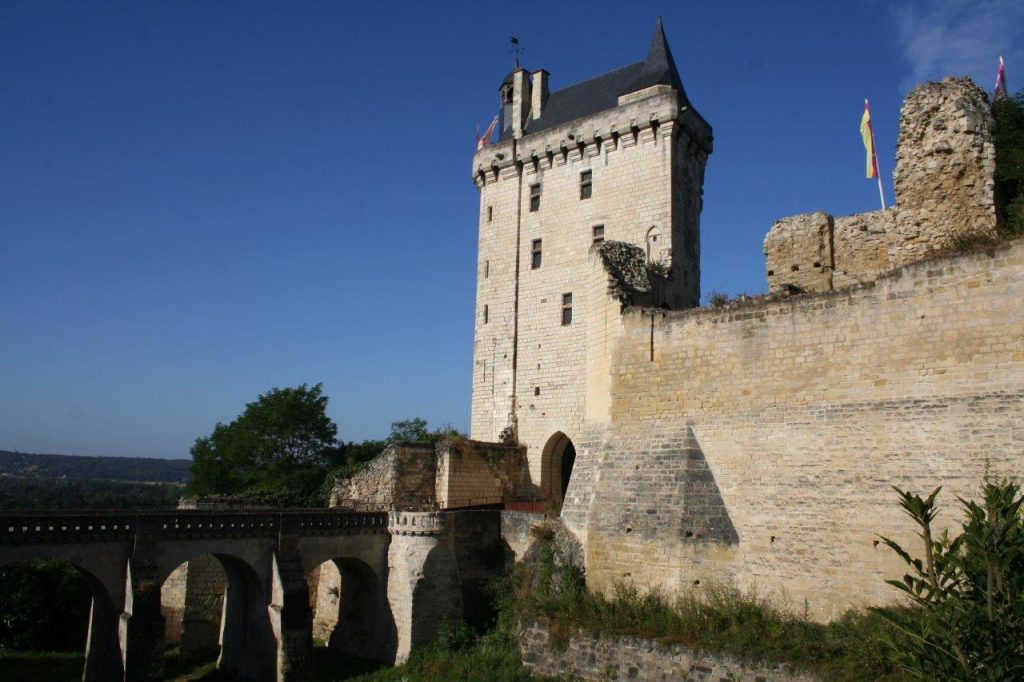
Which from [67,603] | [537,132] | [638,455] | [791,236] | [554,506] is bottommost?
[67,603]

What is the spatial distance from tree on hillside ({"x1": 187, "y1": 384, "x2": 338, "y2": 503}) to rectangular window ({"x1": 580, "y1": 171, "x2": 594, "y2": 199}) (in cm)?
1372

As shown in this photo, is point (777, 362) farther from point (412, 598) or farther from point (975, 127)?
point (412, 598)

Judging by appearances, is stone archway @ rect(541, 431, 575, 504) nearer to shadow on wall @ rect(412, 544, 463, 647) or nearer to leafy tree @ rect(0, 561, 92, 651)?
shadow on wall @ rect(412, 544, 463, 647)

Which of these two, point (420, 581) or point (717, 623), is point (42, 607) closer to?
point (420, 581)

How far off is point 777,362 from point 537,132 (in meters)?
14.4

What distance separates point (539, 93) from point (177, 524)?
704 inches

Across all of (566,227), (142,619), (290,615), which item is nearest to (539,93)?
(566,227)

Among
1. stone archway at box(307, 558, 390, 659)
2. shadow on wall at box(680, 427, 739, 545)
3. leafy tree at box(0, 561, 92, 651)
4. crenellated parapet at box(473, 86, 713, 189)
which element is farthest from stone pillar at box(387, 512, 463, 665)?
crenellated parapet at box(473, 86, 713, 189)

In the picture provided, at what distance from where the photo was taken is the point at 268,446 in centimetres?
2878

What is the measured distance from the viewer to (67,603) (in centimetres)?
2241

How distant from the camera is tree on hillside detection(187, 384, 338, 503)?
2866 centimetres

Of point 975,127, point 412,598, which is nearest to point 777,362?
point 975,127

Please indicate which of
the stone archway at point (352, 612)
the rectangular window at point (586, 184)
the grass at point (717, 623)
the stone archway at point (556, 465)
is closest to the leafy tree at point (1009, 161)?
the grass at point (717, 623)

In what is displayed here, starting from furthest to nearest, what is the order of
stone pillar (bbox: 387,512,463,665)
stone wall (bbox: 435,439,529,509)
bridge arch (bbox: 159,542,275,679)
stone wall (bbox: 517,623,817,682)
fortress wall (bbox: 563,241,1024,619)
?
stone wall (bbox: 435,439,529,509)
stone pillar (bbox: 387,512,463,665)
bridge arch (bbox: 159,542,275,679)
stone wall (bbox: 517,623,817,682)
fortress wall (bbox: 563,241,1024,619)
